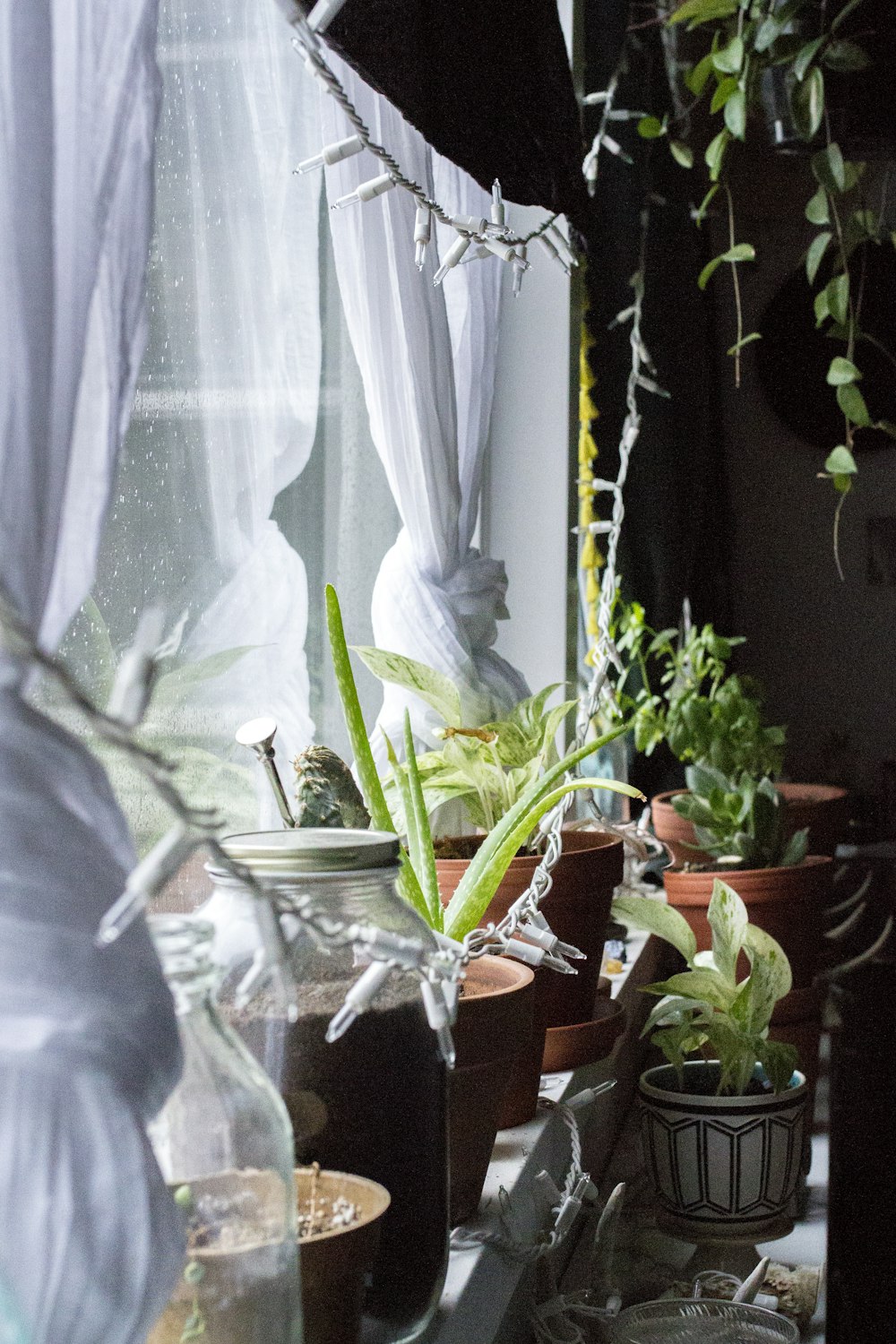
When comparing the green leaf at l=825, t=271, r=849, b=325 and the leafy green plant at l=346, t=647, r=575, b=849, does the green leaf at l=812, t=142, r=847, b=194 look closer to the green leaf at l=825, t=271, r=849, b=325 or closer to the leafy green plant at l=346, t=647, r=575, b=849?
the green leaf at l=825, t=271, r=849, b=325

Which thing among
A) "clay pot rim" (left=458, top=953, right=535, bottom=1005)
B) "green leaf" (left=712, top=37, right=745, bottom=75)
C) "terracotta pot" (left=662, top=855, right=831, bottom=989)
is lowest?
"terracotta pot" (left=662, top=855, right=831, bottom=989)

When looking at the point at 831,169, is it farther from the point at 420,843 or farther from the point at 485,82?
the point at 420,843

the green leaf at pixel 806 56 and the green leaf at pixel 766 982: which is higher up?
the green leaf at pixel 806 56

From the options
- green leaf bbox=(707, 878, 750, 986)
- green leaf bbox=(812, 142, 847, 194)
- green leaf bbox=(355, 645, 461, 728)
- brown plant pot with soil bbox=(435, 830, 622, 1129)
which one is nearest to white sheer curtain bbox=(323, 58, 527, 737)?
green leaf bbox=(355, 645, 461, 728)

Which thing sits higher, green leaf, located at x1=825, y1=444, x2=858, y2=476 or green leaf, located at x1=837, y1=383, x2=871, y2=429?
green leaf, located at x1=837, y1=383, x2=871, y2=429

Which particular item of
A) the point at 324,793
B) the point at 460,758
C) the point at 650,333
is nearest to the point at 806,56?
the point at 650,333

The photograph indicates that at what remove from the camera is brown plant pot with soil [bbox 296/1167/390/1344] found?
0.53 m

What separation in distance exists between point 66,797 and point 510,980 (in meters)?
0.46

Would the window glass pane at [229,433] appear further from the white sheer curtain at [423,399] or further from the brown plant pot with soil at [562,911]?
the brown plant pot with soil at [562,911]

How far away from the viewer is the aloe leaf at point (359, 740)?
77cm

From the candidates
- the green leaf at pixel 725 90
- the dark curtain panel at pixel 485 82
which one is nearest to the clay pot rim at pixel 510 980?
the dark curtain panel at pixel 485 82

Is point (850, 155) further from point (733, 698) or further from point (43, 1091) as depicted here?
point (43, 1091)

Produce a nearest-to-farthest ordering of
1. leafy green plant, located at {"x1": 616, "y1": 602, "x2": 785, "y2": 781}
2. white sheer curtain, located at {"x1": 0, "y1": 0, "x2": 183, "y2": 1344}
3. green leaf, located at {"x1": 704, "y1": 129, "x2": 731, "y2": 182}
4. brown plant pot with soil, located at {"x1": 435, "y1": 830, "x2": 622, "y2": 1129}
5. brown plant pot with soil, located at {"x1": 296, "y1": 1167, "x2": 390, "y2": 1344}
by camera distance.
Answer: white sheer curtain, located at {"x1": 0, "y1": 0, "x2": 183, "y2": 1344}, brown plant pot with soil, located at {"x1": 296, "y1": 1167, "x2": 390, "y2": 1344}, brown plant pot with soil, located at {"x1": 435, "y1": 830, "x2": 622, "y2": 1129}, green leaf, located at {"x1": 704, "y1": 129, "x2": 731, "y2": 182}, leafy green plant, located at {"x1": 616, "y1": 602, "x2": 785, "y2": 781}

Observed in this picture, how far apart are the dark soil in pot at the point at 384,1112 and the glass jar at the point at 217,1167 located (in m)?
0.10
